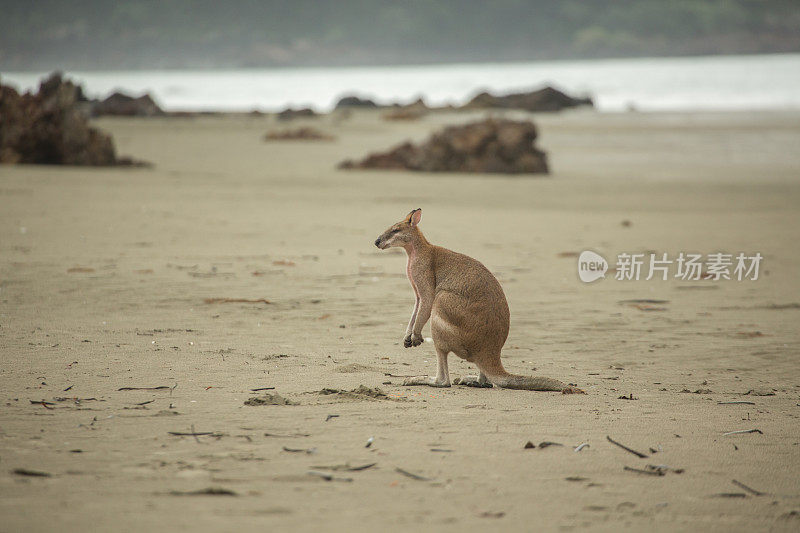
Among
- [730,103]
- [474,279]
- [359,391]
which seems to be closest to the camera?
[359,391]

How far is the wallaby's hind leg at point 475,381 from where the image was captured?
5.65 metres

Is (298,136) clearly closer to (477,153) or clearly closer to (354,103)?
(477,153)

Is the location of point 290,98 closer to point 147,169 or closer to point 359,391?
point 147,169

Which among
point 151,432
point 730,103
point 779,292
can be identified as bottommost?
point 151,432

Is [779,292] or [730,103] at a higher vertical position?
[730,103]

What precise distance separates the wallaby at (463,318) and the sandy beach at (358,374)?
18cm

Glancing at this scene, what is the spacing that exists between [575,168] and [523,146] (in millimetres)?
2033

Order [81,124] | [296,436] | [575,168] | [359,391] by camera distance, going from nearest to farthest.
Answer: [296,436], [359,391], [81,124], [575,168]

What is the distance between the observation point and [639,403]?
17.3 ft

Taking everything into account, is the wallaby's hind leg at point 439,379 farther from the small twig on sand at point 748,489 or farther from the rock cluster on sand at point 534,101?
the rock cluster on sand at point 534,101

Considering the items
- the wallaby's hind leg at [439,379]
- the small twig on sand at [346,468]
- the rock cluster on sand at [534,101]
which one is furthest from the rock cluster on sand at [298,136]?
the small twig on sand at [346,468]

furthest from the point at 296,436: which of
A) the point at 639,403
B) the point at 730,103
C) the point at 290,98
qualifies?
the point at 290,98

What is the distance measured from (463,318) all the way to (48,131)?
16147 mm

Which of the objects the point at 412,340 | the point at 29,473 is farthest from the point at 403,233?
the point at 29,473
